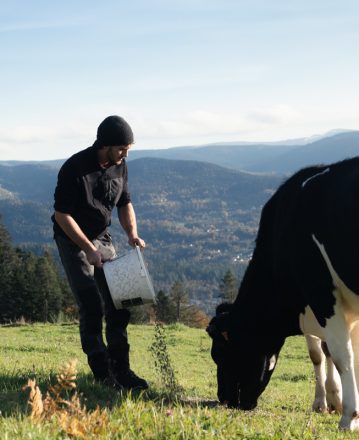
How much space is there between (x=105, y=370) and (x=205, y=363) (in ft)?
31.5

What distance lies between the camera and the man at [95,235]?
7.50 m

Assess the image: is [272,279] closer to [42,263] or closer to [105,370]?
[105,370]

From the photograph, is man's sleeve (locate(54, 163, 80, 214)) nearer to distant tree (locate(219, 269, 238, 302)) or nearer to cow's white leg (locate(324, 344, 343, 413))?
cow's white leg (locate(324, 344, 343, 413))

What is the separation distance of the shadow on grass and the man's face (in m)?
2.54

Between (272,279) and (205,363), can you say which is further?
(205,363)

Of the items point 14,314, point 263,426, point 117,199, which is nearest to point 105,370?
point 117,199

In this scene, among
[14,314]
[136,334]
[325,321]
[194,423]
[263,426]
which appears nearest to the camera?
[194,423]

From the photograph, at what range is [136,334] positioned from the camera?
2241 centimetres

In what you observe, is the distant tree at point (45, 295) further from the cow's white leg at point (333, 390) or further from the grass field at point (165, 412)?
the cow's white leg at point (333, 390)

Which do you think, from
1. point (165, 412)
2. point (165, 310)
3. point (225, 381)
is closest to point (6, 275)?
point (165, 310)

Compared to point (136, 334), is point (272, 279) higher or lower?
higher

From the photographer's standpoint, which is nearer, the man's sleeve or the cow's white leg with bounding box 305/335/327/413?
the man's sleeve

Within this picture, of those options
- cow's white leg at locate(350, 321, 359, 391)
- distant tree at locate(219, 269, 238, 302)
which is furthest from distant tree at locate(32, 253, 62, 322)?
cow's white leg at locate(350, 321, 359, 391)

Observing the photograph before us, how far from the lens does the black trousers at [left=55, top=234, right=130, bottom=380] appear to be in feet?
→ 25.3
